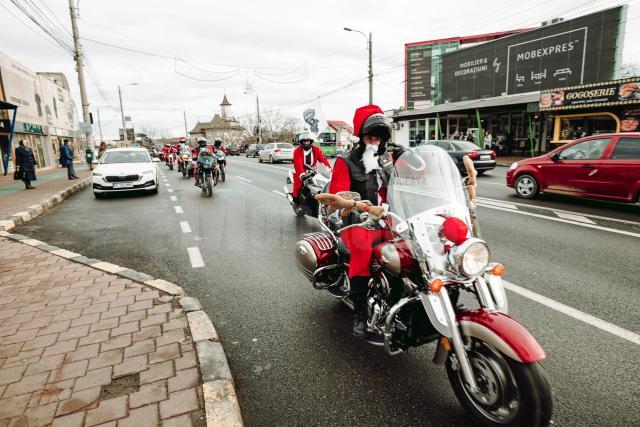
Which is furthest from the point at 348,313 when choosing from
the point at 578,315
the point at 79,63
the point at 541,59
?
the point at 541,59

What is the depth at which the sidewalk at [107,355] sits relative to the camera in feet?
7.47

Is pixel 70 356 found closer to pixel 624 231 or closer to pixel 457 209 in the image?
pixel 457 209

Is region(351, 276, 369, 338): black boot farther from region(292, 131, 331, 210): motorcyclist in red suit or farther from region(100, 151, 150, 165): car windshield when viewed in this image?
region(100, 151, 150, 165): car windshield

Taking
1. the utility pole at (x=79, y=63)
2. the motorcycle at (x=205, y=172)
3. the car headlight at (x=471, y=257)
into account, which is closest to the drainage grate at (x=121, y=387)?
the car headlight at (x=471, y=257)

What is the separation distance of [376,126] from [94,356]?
2739 mm

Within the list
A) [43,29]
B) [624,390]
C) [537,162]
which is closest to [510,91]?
[537,162]

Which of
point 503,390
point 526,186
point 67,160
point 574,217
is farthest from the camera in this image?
point 67,160

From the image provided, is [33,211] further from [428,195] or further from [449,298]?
[449,298]

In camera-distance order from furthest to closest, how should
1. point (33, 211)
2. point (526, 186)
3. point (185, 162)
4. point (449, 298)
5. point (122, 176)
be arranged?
1. point (185, 162)
2. point (122, 176)
3. point (526, 186)
4. point (33, 211)
5. point (449, 298)

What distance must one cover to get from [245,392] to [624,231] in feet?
22.7

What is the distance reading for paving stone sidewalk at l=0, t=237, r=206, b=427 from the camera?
89.8 inches

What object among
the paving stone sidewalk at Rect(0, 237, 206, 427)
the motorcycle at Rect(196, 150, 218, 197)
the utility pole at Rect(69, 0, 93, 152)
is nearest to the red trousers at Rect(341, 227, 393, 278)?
the paving stone sidewalk at Rect(0, 237, 206, 427)

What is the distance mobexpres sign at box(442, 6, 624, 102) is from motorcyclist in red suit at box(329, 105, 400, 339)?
31.0 m

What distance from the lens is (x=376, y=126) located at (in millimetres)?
2924
